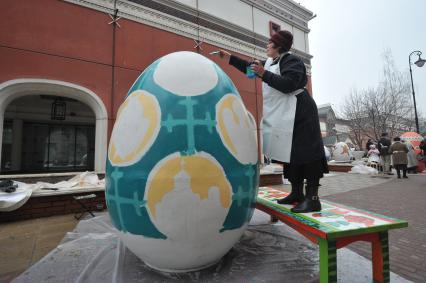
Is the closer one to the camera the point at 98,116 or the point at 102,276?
the point at 102,276

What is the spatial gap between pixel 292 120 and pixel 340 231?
115cm

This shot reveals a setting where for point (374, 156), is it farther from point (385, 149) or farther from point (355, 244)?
point (355, 244)

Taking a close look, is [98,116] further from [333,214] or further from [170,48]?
[333,214]

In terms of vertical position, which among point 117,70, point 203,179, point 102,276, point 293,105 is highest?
point 117,70

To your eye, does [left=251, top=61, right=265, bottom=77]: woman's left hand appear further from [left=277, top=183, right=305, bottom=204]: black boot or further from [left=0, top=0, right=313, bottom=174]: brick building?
[left=0, top=0, right=313, bottom=174]: brick building

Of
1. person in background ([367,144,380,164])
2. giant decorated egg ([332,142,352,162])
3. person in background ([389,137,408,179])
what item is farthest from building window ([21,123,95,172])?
giant decorated egg ([332,142,352,162])

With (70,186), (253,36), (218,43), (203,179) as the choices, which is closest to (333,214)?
(203,179)

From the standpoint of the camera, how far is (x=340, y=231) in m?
2.00

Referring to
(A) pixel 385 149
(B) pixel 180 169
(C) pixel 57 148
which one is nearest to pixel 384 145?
(A) pixel 385 149

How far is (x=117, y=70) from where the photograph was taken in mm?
8766

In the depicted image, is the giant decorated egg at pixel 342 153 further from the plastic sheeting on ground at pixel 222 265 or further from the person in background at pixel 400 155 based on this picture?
the plastic sheeting on ground at pixel 222 265

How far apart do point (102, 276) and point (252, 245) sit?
1.82 meters

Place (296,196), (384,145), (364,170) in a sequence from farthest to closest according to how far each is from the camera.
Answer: (364,170), (384,145), (296,196)

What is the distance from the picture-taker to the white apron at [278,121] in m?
2.64
